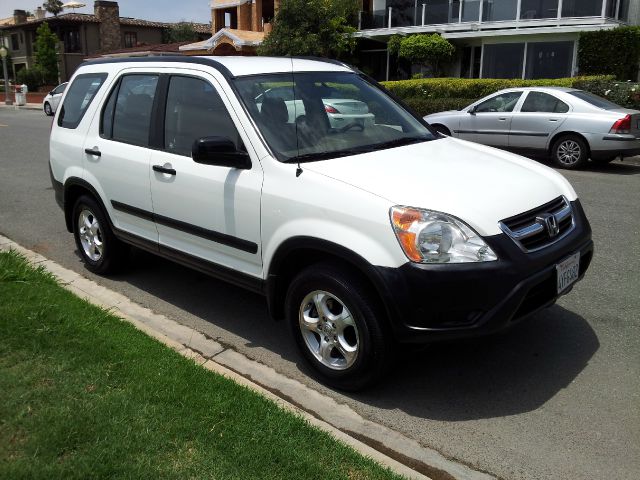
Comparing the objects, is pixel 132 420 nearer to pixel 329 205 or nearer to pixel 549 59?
pixel 329 205

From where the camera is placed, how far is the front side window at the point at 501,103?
12.4m

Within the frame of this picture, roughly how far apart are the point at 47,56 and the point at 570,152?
47755mm

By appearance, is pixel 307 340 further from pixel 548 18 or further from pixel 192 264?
pixel 548 18

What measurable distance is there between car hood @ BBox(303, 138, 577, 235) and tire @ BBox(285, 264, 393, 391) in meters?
0.54

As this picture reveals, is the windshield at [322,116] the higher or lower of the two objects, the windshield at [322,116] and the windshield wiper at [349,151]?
the higher

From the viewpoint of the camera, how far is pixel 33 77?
49.0 metres

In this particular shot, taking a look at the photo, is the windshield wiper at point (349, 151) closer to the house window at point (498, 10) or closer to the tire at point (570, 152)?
the tire at point (570, 152)

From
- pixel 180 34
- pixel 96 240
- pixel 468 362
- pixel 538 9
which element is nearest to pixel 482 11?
pixel 538 9

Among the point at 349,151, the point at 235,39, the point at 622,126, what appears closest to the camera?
the point at 349,151

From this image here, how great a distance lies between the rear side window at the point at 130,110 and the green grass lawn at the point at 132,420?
165 centimetres

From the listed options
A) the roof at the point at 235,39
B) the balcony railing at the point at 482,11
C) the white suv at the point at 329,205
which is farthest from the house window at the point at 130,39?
the white suv at the point at 329,205

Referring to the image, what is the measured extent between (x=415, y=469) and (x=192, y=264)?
227 cm

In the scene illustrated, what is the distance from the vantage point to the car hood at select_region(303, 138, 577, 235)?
3.37 metres

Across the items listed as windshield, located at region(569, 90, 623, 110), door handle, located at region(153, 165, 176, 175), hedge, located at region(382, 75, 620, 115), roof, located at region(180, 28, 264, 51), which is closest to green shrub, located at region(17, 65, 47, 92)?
roof, located at region(180, 28, 264, 51)
